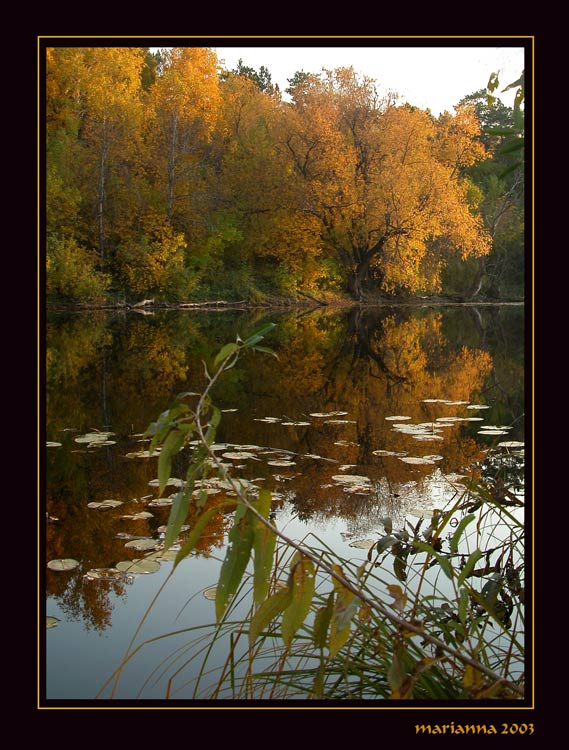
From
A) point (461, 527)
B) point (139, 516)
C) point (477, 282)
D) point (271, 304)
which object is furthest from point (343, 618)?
point (477, 282)

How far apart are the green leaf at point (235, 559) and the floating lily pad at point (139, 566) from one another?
92.1 inches

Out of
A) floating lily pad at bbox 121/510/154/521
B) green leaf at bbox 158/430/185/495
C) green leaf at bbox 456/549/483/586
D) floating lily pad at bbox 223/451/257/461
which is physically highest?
green leaf at bbox 158/430/185/495

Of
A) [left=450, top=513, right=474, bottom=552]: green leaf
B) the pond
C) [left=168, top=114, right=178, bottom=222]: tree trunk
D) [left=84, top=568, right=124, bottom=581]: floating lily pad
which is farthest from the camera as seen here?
[left=168, top=114, right=178, bottom=222]: tree trunk

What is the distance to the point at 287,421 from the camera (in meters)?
7.34

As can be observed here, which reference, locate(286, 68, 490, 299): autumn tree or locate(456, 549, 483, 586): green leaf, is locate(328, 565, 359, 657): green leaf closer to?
locate(456, 549, 483, 586): green leaf

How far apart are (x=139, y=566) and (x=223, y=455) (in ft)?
7.28

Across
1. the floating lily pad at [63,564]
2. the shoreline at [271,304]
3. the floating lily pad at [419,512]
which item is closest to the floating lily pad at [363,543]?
the floating lily pad at [419,512]

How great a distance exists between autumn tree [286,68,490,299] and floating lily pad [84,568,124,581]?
80.6ft

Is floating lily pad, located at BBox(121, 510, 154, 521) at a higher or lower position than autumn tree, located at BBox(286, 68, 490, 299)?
Result: lower

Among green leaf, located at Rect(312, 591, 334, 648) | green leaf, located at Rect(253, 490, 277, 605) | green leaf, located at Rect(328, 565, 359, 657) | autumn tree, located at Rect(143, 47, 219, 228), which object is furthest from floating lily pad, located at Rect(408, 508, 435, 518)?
autumn tree, located at Rect(143, 47, 219, 228)

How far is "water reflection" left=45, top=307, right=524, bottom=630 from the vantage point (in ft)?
14.6

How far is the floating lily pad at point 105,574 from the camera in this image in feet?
11.8

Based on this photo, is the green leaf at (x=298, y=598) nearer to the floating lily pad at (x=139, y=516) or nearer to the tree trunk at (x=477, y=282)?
the floating lily pad at (x=139, y=516)
